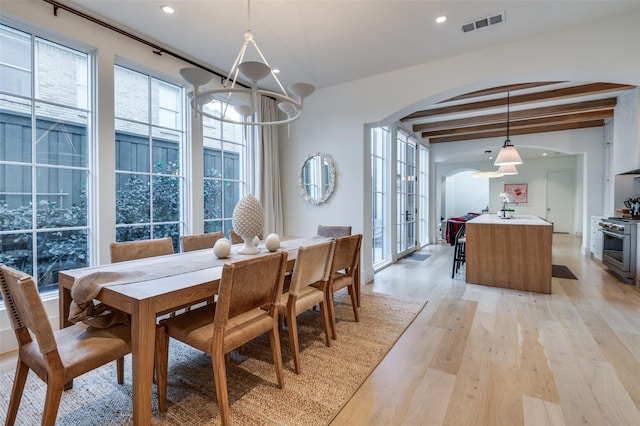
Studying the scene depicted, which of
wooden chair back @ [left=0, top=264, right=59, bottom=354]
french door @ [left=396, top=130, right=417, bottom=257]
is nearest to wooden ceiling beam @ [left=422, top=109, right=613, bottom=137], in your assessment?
french door @ [left=396, top=130, right=417, bottom=257]

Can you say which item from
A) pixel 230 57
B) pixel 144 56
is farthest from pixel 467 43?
pixel 144 56

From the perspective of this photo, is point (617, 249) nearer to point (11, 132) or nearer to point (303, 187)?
point (303, 187)

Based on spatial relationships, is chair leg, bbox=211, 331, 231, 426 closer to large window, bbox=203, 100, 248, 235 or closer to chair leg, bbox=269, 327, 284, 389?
chair leg, bbox=269, 327, 284, 389

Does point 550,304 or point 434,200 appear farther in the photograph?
point 434,200

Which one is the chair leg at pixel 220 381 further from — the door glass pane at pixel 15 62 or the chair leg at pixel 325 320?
the door glass pane at pixel 15 62

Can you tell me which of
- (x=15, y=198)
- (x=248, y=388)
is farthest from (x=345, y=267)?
(x=15, y=198)

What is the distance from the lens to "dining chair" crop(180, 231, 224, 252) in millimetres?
2793

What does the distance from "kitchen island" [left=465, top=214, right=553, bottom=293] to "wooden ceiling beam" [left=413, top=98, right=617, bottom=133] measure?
2.73 m

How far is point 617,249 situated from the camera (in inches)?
173

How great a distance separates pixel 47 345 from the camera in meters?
1.28

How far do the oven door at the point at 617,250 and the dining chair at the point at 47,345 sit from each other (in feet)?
19.1

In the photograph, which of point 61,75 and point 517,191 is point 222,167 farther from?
point 517,191

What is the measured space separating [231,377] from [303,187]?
3.07m

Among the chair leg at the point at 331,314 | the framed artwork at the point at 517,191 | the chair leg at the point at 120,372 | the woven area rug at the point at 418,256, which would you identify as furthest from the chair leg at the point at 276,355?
the framed artwork at the point at 517,191
